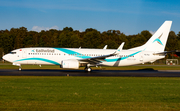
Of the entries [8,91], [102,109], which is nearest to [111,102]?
[102,109]

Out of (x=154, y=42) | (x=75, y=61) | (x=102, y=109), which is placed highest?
(x=154, y=42)

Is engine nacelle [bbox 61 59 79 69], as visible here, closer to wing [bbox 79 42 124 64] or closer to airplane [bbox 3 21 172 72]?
airplane [bbox 3 21 172 72]

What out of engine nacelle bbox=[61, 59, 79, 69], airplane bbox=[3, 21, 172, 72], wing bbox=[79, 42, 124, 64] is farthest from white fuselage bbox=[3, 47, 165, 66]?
engine nacelle bbox=[61, 59, 79, 69]

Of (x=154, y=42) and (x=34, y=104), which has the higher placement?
(x=154, y=42)

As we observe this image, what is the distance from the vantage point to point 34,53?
103ft

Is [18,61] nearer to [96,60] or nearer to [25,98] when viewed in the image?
[96,60]

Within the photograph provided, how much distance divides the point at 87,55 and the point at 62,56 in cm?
368

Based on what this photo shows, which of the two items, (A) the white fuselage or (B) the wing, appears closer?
(B) the wing

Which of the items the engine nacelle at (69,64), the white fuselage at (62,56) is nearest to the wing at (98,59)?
the white fuselage at (62,56)

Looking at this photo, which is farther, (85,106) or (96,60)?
(96,60)

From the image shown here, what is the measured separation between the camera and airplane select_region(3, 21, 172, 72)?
31.1m

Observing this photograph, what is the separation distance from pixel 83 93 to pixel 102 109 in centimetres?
336

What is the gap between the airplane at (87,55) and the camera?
3109 cm

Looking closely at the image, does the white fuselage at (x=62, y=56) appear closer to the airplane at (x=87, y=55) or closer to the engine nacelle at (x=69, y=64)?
the airplane at (x=87, y=55)
